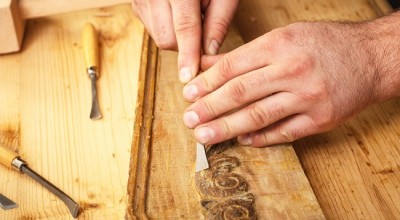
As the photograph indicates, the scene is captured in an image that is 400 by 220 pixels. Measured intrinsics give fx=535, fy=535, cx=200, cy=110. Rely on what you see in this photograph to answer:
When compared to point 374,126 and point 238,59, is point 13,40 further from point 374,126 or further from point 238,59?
point 374,126

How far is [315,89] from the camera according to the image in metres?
0.99

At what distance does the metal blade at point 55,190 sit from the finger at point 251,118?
27cm

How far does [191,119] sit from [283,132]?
183 mm

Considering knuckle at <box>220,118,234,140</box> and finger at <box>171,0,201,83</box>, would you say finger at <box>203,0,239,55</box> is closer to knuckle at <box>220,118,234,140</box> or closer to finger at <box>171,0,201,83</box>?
finger at <box>171,0,201,83</box>

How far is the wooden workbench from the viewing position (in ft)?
3.31

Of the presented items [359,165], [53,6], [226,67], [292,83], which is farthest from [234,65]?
[53,6]

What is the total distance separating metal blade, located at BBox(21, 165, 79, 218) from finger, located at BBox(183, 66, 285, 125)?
0.27 meters

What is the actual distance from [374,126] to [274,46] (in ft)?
1.13

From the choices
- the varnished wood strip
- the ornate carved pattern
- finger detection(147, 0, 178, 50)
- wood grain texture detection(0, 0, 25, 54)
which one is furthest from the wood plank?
the ornate carved pattern

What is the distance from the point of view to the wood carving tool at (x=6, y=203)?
3.39 feet

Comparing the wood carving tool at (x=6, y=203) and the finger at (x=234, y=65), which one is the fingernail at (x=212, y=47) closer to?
the finger at (x=234, y=65)

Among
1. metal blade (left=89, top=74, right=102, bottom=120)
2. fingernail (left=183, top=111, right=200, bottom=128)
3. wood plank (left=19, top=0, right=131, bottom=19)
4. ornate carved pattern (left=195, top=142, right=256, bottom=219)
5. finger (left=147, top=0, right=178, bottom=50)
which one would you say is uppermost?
wood plank (left=19, top=0, right=131, bottom=19)

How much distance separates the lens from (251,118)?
Answer: 3.34ft

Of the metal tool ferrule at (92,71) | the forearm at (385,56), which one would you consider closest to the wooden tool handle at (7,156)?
the metal tool ferrule at (92,71)
